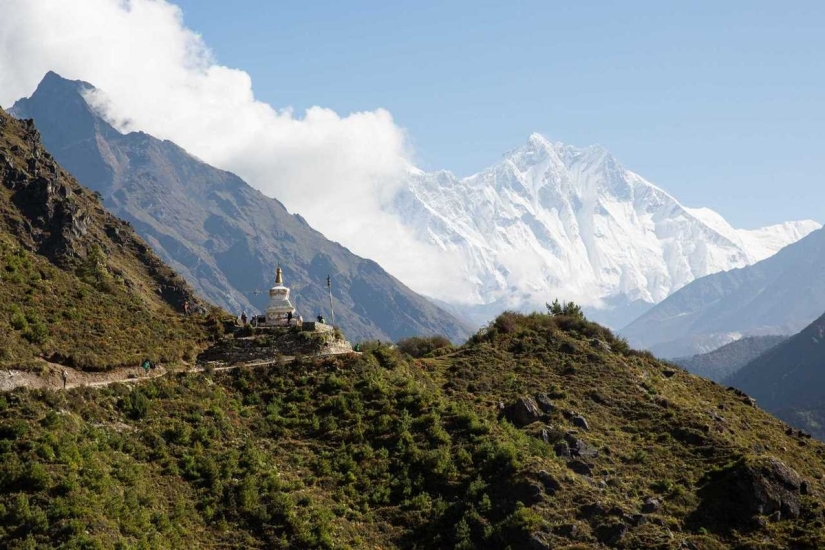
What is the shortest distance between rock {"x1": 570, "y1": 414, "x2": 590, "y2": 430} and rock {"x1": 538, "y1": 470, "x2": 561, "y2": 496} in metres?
11.4

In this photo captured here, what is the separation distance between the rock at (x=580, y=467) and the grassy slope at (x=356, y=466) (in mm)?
1112

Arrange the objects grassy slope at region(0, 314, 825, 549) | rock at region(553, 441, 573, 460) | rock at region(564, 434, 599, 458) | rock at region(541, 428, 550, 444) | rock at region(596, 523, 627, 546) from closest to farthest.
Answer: grassy slope at region(0, 314, 825, 549) → rock at region(596, 523, 627, 546) → rock at region(553, 441, 573, 460) → rock at region(564, 434, 599, 458) → rock at region(541, 428, 550, 444)

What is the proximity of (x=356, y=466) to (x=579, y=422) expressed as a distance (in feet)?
58.9

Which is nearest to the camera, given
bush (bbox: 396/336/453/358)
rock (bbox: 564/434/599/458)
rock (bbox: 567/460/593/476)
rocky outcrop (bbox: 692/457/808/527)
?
rocky outcrop (bbox: 692/457/808/527)

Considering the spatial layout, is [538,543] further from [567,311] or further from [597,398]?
[567,311]

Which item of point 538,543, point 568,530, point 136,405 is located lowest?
point 538,543

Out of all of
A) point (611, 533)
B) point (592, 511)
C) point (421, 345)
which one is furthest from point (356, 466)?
point (421, 345)

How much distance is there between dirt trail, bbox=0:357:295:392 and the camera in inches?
1822

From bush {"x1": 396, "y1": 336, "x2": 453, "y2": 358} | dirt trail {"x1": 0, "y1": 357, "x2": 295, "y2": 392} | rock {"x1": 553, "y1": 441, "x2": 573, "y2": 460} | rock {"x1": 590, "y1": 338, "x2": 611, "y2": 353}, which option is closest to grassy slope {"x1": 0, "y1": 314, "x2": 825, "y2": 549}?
Result: rock {"x1": 553, "y1": 441, "x2": 573, "y2": 460}

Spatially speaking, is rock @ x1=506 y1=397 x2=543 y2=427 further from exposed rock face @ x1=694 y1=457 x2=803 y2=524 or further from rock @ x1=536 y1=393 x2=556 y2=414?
exposed rock face @ x1=694 y1=457 x2=803 y2=524

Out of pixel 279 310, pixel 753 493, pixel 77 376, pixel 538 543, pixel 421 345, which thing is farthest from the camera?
pixel 421 345

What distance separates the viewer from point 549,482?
49.0 meters

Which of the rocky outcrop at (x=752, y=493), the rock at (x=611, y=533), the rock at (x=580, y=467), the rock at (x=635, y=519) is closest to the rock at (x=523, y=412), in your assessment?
the rock at (x=580, y=467)

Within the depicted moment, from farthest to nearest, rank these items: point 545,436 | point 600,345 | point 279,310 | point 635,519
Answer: point 600,345, point 279,310, point 545,436, point 635,519
